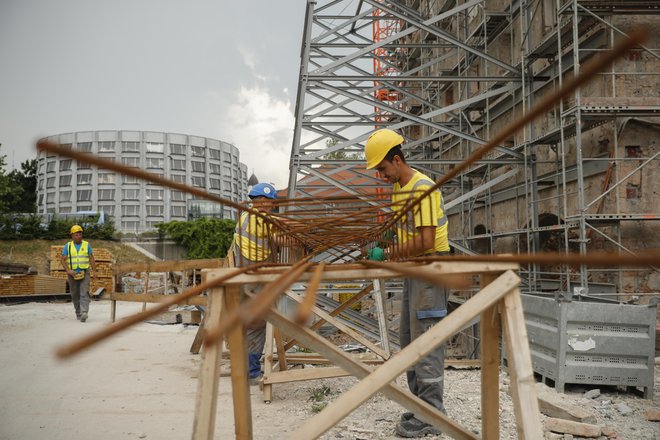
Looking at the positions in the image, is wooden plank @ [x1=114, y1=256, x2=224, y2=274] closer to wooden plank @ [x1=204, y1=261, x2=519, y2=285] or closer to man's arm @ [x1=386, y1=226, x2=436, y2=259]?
man's arm @ [x1=386, y1=226, x2=436, y2=259]

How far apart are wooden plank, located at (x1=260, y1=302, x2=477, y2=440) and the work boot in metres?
1.09

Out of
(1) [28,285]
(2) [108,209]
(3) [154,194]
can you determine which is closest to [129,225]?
(2) [108,209]

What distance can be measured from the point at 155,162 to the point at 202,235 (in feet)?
122

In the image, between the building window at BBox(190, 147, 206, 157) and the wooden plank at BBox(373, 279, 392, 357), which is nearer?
the wooden plank at BBox(373, 279, 392, 357)

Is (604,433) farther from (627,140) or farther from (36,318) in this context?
(36,318)

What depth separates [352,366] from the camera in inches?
91.0

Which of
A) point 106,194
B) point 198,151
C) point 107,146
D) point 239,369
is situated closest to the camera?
point 239,369

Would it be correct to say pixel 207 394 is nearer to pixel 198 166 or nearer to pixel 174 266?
pixel 174 266

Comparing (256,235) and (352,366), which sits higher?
(256,235)

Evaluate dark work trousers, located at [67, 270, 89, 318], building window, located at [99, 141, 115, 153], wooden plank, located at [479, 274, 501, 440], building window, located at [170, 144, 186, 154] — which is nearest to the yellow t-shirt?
wooden plank, located at [479, 274, 501, 440]

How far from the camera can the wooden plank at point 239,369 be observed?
2041mm

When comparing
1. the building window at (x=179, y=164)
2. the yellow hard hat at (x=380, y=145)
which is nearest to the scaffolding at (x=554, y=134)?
the yellow hard hat at (x=380, y=145)

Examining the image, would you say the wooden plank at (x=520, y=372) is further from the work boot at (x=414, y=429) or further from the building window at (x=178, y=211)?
the building window at (x=178, y=211)

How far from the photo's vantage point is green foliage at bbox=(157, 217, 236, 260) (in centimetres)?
3619
